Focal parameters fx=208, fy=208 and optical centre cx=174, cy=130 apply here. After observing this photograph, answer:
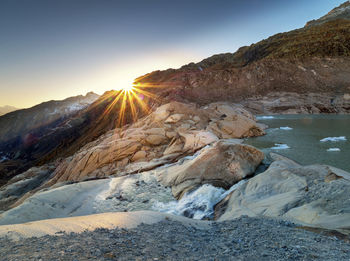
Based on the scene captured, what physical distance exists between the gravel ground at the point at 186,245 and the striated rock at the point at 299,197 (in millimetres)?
853

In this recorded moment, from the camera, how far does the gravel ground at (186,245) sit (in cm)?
317

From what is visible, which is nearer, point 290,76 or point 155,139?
point 155,139

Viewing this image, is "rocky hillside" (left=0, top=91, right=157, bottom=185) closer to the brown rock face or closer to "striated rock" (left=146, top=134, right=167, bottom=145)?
the brown rock face

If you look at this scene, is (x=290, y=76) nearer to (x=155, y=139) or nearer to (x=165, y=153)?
(x=155, y=139)

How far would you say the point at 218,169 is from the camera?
1063 cm

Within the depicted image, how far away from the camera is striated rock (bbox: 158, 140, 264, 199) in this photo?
10248 mm

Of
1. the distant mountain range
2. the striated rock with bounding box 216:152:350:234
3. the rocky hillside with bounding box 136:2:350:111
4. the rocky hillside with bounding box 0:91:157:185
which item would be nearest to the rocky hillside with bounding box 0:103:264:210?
the striated rock with bounding box 216:152:350:234

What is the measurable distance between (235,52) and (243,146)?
8828 centimetres

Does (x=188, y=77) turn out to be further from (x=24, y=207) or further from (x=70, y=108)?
(x=70, y=108)

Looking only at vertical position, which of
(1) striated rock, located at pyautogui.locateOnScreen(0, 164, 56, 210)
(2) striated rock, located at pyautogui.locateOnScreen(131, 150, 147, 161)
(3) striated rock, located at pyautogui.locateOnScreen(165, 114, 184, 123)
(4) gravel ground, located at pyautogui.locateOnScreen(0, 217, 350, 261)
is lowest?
(1) striated rock, located at pyautogui.locateOnScreen(0, 164, 56, 210)

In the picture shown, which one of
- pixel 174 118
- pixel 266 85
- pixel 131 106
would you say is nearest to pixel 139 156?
pixel 174 118

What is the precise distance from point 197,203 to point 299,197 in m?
3.97

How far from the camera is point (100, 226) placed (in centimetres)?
500

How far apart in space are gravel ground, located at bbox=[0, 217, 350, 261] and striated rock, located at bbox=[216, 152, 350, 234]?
85cm
